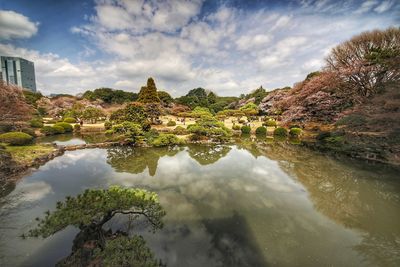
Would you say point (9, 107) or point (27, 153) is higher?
point (9, 107)

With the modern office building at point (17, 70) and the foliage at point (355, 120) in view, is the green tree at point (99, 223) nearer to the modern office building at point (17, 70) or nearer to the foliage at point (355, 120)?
the foliage at point (355, 120)

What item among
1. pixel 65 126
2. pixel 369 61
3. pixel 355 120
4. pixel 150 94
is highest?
pixel 369 61

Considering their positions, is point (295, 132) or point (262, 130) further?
point (262, 130)

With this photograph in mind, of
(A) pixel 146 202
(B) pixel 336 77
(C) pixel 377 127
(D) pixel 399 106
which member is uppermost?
(B) pixel 336 77

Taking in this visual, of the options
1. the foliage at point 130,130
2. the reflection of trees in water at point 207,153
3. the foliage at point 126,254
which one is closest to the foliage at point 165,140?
the reflection of trees in water at point 207,153

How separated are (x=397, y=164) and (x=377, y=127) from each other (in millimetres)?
3358

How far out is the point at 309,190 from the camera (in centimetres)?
908

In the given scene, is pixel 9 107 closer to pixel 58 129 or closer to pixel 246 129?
pixel 58 129

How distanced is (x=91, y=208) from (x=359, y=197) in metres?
9.93

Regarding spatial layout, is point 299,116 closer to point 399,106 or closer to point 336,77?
point 336,77

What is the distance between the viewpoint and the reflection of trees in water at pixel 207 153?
13508 millimetres

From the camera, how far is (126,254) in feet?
12.5

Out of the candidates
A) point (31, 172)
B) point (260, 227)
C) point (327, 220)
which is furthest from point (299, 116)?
point (31, 172)

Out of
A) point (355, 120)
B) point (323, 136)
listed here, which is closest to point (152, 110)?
point (323, 136)
